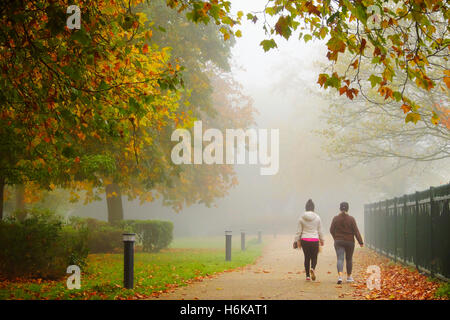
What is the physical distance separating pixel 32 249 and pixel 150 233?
11102 mm

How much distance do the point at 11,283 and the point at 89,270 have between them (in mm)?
2909

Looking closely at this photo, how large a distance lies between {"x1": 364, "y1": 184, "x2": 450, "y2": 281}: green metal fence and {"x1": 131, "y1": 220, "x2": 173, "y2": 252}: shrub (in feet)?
31.7

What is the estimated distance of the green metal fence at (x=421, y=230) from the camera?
9.66m

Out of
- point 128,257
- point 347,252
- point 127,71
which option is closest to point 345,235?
point 347,252

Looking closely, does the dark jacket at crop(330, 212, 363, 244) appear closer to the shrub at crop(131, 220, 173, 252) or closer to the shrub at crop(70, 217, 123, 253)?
the shrub at crop(70, 217, 123, 253)

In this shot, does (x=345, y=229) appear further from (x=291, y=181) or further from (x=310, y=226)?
(x=291, y=181)

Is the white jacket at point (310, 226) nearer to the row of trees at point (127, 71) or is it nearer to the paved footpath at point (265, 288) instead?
the paved footpath at point (265, 288)

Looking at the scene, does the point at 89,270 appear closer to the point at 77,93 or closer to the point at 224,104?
the point at 77,93

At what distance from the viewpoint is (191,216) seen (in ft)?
189

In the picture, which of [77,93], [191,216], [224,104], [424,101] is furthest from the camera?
[191,216]

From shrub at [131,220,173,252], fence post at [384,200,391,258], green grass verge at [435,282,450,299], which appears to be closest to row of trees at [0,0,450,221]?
shrub at [131,220,173,252]

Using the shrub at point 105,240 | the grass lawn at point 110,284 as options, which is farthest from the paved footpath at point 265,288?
the shrub at point 105,240

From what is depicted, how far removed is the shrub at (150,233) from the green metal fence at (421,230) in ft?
31.7
